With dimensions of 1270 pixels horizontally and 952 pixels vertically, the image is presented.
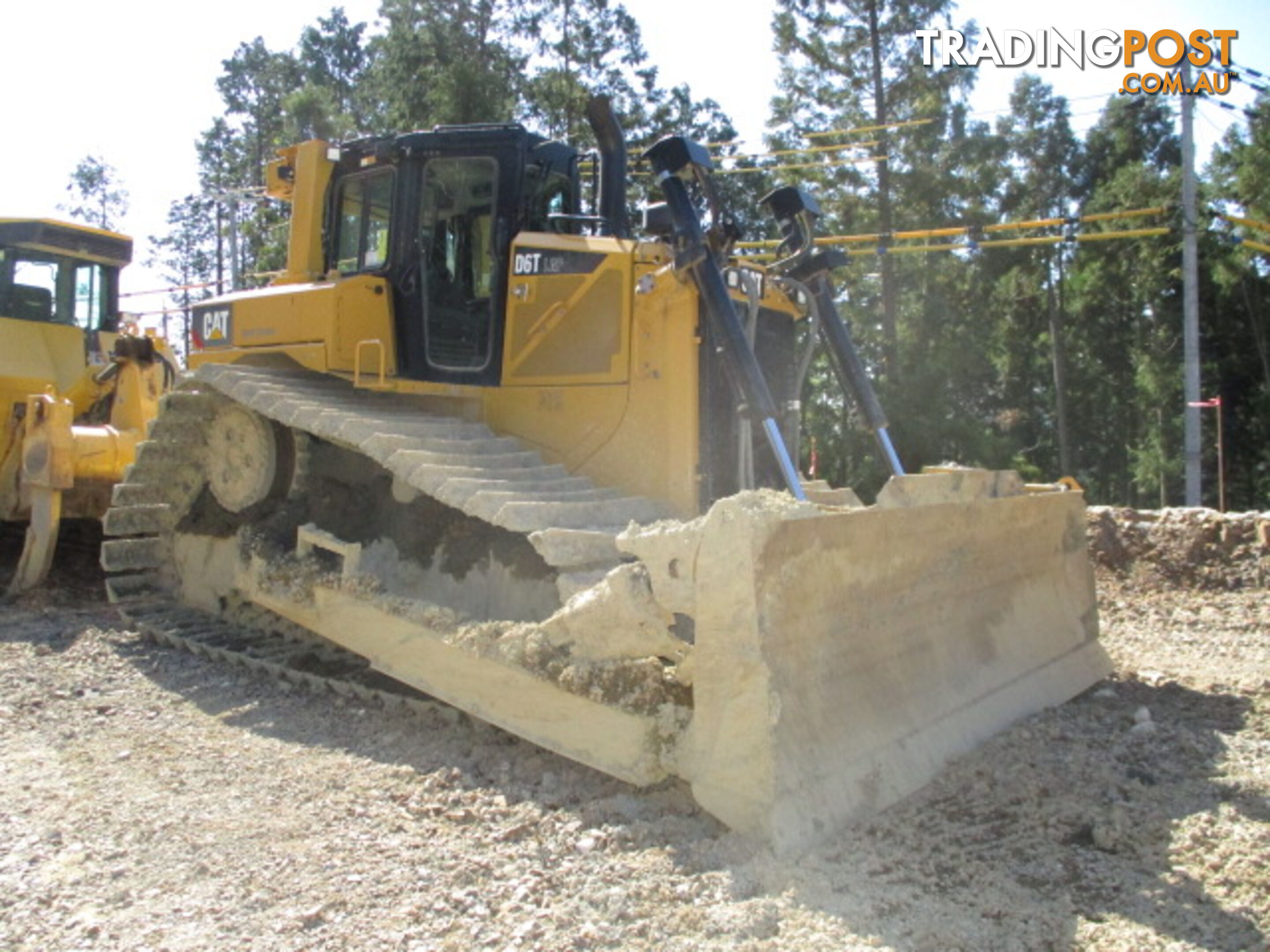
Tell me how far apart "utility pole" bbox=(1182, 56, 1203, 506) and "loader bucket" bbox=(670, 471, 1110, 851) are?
13745 millimetres

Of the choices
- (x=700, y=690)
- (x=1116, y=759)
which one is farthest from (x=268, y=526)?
(x=1116, y=759)

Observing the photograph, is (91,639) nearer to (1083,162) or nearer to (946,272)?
(946,272)

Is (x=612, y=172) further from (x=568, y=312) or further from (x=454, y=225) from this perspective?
(x=568, y=312)

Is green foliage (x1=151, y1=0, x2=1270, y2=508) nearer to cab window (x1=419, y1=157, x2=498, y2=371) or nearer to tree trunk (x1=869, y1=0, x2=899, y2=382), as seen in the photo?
tree trunk (x1=869, y1=0, x2=899, y2=382)

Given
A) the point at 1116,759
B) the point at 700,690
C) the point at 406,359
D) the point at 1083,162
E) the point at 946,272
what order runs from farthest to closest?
the point at 1083,162
the point at 946,272
the point at 406,359
the point at 1116,759
the point at 700,690

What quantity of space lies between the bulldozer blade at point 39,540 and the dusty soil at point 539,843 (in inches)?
86.5

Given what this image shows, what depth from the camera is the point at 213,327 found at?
20.8ft

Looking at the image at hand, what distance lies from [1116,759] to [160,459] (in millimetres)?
4882

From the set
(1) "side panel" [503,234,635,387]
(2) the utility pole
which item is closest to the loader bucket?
(1) "side panel" [503,234,635,387]

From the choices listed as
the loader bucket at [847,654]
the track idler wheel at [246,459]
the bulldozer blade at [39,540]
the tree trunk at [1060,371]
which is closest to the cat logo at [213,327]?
the track idler wheel at [246,459]

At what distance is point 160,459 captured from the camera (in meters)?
5.95

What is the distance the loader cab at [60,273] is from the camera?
9.10 metres

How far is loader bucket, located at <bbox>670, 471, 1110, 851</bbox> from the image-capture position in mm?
3277

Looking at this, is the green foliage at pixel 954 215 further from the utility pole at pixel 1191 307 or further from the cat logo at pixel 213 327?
the cat logo at pixel 213 327
